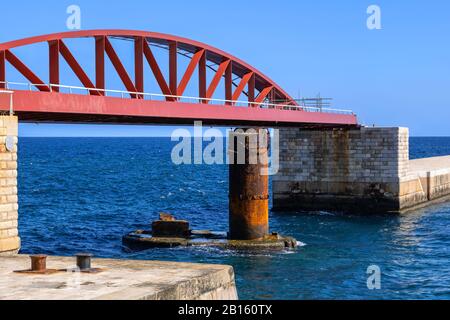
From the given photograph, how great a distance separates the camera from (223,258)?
101 ft

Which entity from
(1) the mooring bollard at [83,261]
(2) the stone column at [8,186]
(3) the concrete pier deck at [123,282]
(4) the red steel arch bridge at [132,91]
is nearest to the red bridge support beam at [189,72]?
(4) the red steel arch bridge at [132,91]

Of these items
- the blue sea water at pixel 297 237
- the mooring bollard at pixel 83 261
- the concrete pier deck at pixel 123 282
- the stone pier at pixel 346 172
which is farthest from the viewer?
the stone pier at pixel 346 172

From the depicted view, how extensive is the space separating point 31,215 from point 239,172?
22.1 m

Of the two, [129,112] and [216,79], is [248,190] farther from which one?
[129,112]

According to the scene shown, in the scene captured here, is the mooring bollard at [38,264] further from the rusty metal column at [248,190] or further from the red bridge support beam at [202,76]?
the red bridge support beam at [202,76]

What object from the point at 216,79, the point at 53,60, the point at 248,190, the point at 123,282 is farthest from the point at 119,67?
the point at 123,282

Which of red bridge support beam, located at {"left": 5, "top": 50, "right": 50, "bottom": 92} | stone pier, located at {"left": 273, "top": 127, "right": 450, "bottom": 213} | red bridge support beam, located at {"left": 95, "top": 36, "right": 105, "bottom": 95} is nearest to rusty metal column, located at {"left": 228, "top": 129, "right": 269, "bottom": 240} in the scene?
red bridge support beam, located at {"left": 95, "top": 36, "right": 105, "bottom": 95}

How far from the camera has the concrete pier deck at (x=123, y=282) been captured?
14297mm

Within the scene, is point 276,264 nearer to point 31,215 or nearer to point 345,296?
point 345,296

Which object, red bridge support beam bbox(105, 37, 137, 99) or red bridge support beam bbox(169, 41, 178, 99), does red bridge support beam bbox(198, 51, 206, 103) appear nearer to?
red bridge support beam bbox(169, 41, 178, 99)

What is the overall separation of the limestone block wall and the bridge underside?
8.62 m

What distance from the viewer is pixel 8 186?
70.3 ft

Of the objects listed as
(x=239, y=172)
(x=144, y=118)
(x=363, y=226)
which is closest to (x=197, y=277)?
(x=144, y=118)

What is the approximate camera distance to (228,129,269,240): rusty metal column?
3444 cm
